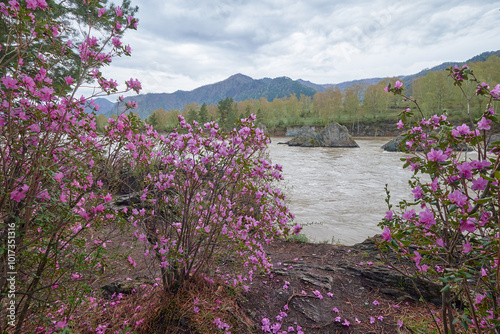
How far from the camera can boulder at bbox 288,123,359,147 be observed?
117 feet

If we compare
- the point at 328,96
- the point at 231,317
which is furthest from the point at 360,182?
the point at 328,96

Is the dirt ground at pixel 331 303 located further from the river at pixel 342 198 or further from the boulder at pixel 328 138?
the boulder at pixel 328 138

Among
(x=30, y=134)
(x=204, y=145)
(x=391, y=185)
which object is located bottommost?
(x=391, y=185)

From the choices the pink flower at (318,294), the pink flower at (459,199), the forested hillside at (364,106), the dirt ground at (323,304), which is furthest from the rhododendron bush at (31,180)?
the forested hillside at (364,106)

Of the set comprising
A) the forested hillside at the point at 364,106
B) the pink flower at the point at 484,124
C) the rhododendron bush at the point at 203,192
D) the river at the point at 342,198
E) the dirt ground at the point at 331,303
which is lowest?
the river at the point at 342,198

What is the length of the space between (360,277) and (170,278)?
9.88 ft

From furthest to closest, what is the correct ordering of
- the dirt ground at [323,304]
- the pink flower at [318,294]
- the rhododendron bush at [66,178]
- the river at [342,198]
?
the river at [342,198] < the pink flower at [318,294] < the dirt ground at [323,304] < the rhododendron bush at [66,178]

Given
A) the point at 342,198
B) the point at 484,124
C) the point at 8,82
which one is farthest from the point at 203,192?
the point at 342,198

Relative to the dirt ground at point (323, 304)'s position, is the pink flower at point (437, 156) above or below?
above

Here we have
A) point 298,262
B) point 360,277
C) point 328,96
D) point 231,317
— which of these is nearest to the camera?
point 231,317

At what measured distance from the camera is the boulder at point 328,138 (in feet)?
117

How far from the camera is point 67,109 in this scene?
6.07 ft

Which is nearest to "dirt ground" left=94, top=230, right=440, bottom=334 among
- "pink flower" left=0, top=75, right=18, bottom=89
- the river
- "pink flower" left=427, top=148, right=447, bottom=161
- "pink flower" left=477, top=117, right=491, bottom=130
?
"pink flower" left=427, top=148, right=447, bottom=161

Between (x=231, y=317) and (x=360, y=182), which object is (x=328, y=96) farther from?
(x=231, y=317)
